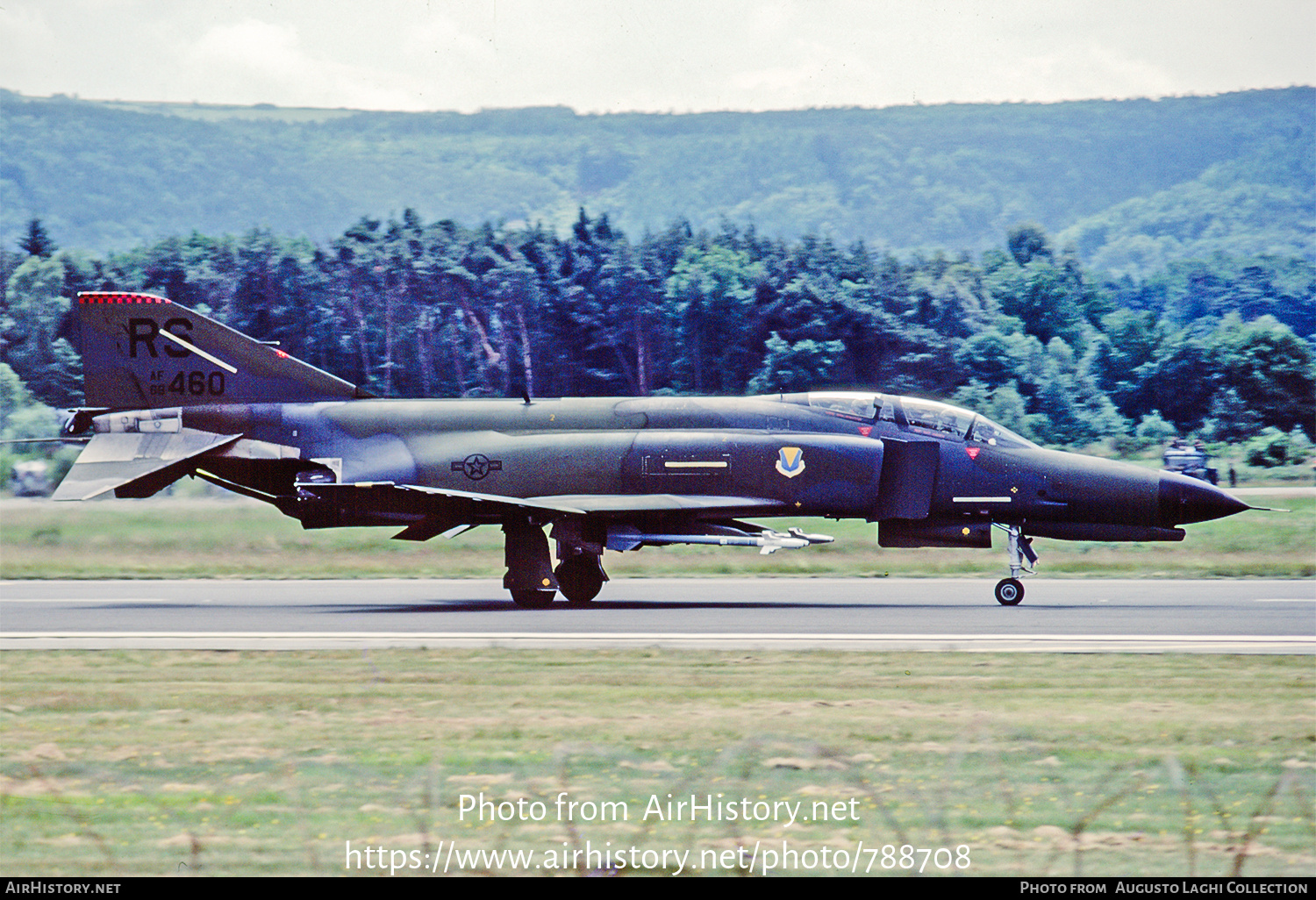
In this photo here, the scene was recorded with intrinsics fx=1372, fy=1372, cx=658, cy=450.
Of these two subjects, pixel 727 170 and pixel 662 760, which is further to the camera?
pixel 727 170

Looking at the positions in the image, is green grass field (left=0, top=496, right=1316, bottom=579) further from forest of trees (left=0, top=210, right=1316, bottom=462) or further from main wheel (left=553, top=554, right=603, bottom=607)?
forest of trees (left=0, top=210, right=1316, bottom=462)

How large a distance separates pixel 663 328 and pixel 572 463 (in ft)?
124

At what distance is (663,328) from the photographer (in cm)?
5650

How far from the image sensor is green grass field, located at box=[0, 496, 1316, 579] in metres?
24.2

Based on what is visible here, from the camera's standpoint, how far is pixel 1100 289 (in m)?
88.0

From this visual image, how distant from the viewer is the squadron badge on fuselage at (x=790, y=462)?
18859 millimetres

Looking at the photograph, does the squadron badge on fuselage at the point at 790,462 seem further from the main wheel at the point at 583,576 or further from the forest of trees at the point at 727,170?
the forest of trees at the point at 727,170

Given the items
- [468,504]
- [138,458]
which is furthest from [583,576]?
[138,458]

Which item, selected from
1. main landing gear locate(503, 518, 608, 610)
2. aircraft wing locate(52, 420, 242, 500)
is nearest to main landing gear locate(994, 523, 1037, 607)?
main landing gear locate(503, 518, 608, 610)

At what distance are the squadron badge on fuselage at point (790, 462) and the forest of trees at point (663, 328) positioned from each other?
25551mm

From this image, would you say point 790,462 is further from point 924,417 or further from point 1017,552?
point 1017,552

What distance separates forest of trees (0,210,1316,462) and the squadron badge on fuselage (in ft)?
83.8

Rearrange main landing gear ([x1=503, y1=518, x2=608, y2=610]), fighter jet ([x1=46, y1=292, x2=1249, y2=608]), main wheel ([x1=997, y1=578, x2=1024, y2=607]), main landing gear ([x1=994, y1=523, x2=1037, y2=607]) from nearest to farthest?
main wheel ([x1=997, y1=578, x2=1024, y2=607]) < fighter jet ([x1=46, y1=292, x2=1249, y2=608]) < main landing gear ([x1=994, y1=523, x2=1037, y2=607]) < main landing gear ([x1=503, y1=518, x2=608, y2=610])
